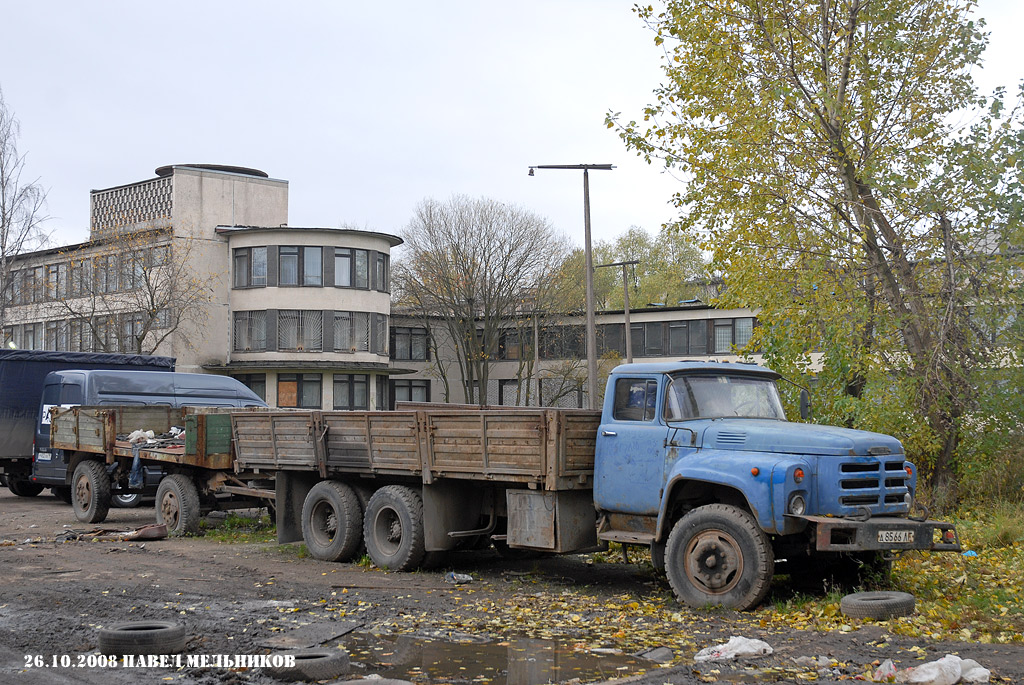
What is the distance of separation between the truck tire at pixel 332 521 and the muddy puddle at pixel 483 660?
4612 millimetres

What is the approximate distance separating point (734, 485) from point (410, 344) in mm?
50895

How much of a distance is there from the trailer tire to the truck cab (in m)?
17.7

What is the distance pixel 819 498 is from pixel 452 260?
42699 millimetres

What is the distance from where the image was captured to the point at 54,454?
66.4 ft

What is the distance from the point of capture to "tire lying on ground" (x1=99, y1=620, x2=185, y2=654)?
7.84 metres

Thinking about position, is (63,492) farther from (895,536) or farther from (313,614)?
(895,536)

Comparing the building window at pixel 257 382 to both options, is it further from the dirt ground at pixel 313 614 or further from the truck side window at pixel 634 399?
the truck side window at pixel 634 399

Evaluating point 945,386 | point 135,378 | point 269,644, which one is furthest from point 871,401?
point 135,378

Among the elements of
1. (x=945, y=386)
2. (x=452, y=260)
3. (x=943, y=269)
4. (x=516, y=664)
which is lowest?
(x=516, y=664)

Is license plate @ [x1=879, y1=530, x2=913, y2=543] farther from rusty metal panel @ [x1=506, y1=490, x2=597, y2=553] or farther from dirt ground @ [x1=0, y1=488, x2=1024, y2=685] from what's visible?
rusty metal panel @ [x1=506, y1=490, x2=597, y2=553]

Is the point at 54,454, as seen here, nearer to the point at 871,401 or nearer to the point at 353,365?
the point at 871,401

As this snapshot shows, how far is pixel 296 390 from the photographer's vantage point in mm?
50031

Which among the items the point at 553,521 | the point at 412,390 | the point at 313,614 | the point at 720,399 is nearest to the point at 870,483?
the point at 720,399

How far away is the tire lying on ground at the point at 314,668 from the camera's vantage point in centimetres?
722
